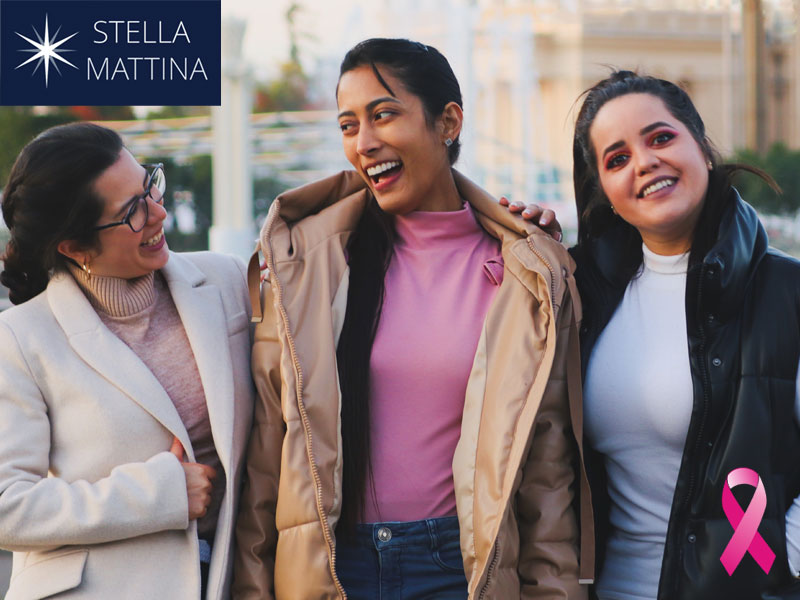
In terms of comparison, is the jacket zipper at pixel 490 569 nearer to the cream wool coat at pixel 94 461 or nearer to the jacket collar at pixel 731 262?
the cream wool coat at pixel 94 461

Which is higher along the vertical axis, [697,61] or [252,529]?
[697,61]

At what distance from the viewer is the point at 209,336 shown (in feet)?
9.70

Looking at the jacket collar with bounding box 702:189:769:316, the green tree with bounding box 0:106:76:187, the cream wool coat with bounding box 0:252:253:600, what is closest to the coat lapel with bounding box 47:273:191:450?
the cream wool coat with bounding box 0:252:253:600

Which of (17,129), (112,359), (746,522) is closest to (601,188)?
(746,522)

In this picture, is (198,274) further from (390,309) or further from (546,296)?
(546,296)

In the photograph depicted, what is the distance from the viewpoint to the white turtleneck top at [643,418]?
2.87 metres

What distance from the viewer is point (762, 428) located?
2.76 m

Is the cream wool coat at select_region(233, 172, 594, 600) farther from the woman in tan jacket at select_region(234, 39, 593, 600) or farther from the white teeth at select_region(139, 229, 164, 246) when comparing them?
the white teeth at select_region(139, 229, 164, 246)

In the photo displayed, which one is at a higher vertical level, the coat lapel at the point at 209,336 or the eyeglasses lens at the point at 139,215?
the eyeglasses lens at the point at 139,215

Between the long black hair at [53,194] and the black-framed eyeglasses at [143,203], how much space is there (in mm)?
72

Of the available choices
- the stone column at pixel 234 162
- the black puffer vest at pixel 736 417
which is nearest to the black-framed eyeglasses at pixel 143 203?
the black puffer vest at pixel 736 417

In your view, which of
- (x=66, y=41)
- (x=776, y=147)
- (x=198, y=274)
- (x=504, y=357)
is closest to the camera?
(x=504, y=357)

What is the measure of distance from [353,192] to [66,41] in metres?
3.69

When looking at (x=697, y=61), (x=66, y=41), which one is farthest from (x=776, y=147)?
(x=66, y=41)
